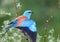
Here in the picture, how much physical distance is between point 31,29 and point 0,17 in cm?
206

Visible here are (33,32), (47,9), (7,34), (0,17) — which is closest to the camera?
(33,32)

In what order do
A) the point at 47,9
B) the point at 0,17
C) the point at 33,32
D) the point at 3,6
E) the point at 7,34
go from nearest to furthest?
the point at 33,32 < the point at 7,34 < the point at 0,17 < the point at 3,6 < the point at 47,9

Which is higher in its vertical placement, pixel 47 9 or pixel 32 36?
pixel 32 36

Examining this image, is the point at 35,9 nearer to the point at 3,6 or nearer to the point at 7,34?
the point at 3,6

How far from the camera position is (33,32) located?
276 centimetres

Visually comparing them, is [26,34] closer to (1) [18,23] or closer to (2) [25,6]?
(1) [18,23]

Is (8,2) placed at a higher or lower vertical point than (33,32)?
lower

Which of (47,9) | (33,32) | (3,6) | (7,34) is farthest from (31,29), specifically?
(47,9)

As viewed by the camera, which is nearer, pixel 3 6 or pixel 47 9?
pixel 3 6

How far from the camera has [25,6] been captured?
215 inches

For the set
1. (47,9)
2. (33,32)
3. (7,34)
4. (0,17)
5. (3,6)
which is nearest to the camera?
(33,32)

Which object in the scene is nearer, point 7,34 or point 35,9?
point 7,34

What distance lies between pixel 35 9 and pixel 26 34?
110 inches

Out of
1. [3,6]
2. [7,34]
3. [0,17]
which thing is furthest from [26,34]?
[3,6]
